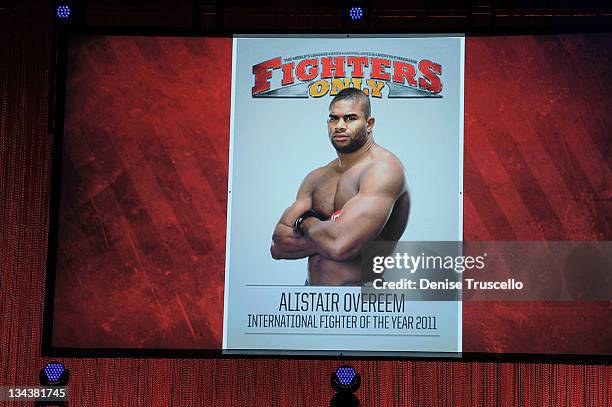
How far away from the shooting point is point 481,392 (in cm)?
396

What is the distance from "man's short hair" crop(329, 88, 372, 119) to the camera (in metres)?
3.78

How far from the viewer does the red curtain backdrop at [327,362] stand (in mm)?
3648

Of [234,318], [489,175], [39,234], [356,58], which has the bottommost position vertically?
[234,318]

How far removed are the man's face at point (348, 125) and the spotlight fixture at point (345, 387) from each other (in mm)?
927

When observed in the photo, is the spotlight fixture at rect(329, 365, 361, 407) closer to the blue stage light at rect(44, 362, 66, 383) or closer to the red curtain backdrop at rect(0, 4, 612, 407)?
the red curtain backdrop at rect(0, 4, 612, 407)

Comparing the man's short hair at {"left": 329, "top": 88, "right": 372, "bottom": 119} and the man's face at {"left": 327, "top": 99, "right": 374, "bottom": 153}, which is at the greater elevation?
the man's short hair at {"left": 329, "top": 88, "right": 372, "bottom": 119}

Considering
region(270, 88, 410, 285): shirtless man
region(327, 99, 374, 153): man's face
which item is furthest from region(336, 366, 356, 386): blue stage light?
region(327, 99, 374, 153): man's face

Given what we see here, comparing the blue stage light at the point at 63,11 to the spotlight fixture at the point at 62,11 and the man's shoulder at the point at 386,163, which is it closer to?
the spotlight fixture at the point at 62,11

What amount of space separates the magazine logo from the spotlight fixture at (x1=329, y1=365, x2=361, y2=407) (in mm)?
1169

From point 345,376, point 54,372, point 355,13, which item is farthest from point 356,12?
point 54,372

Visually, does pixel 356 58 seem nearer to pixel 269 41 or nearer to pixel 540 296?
pixel 269 41

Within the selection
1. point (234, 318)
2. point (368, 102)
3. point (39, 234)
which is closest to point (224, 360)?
point (234, 318)

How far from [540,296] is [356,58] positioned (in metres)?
1.26

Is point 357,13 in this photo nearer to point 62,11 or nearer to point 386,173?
point 386,173
